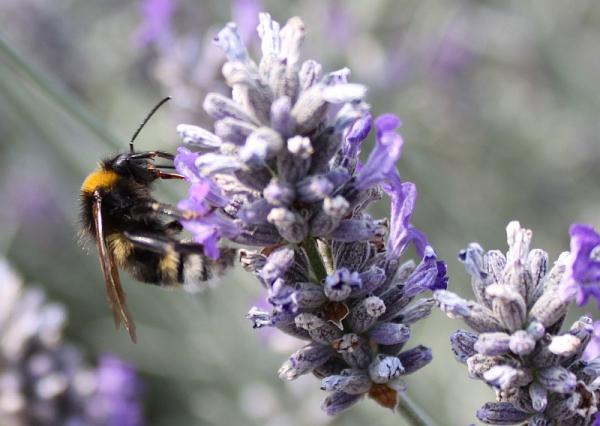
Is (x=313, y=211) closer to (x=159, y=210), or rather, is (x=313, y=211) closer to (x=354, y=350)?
(x=354, y=350)

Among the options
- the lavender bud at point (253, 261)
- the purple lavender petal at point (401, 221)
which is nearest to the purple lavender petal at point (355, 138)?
the purple lavender petal at point (401, 221)

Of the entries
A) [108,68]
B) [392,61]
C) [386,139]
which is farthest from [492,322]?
[108,68]

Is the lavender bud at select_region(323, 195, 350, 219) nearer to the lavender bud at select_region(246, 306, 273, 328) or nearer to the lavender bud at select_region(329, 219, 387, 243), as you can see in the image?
the lavender bud at select_region(329, 219, 387, 243)

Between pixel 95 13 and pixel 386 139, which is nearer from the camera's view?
pixel 386 139

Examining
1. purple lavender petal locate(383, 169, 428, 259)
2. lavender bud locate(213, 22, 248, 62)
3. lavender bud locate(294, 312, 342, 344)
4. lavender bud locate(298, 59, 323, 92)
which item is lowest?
lavender bud locate(294, 312, 342, 344)

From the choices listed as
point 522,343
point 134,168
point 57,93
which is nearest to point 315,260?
point 522,343

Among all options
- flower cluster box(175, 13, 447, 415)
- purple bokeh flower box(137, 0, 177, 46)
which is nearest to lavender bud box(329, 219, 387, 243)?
flower cluster box(175, 13, 447, 415)

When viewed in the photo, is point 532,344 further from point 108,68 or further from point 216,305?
point 108,68
